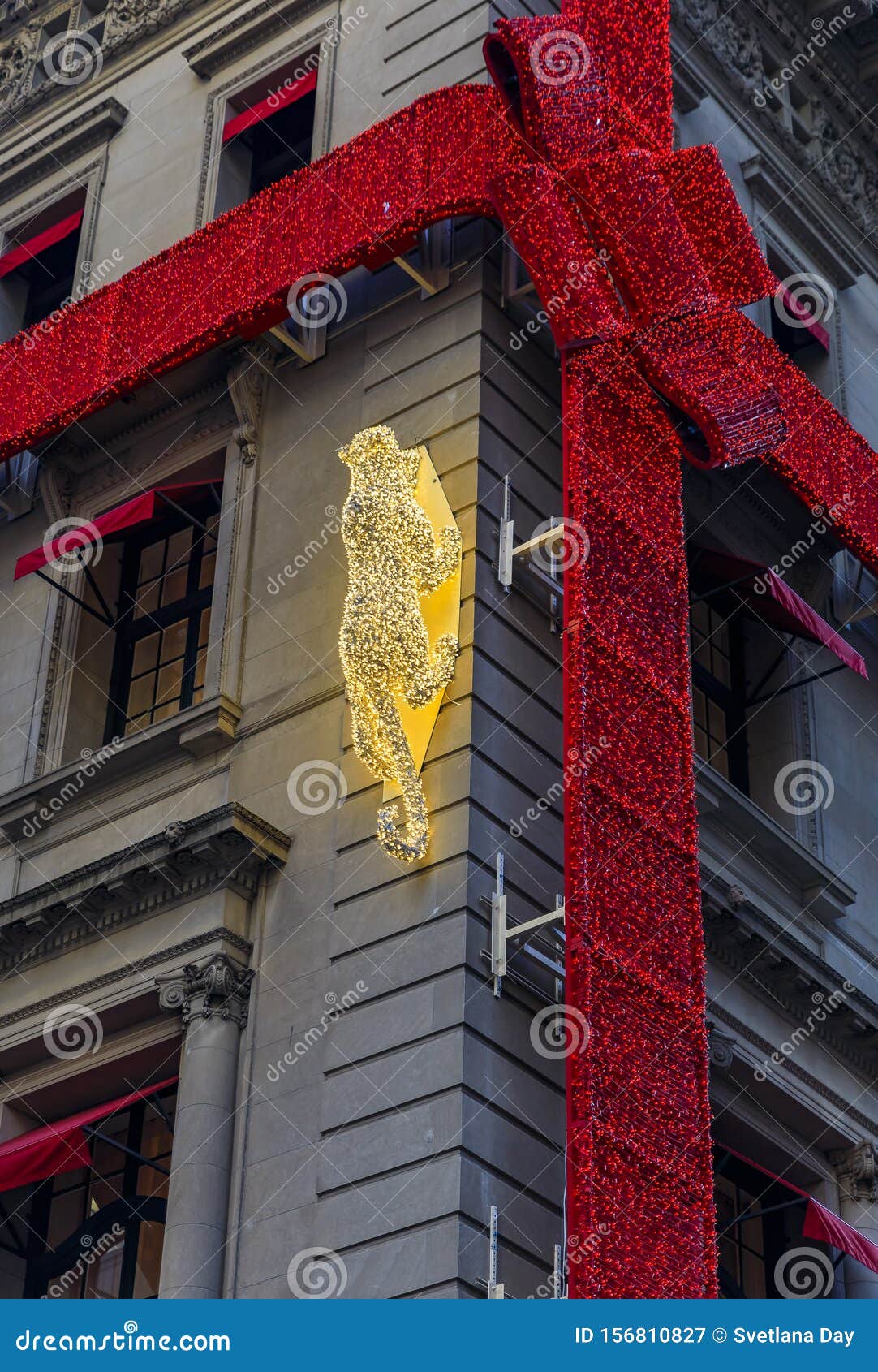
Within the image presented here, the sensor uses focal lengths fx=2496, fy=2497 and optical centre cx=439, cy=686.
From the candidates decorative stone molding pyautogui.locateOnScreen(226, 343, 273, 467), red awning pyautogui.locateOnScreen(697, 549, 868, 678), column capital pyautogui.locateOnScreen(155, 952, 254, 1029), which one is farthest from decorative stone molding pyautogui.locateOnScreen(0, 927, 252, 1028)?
red awning pyautogui.locateOnScreen(697, 549, 868, 678)

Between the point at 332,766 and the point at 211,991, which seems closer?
the point at 211,991

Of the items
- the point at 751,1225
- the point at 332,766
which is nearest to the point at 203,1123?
the point at 332,766

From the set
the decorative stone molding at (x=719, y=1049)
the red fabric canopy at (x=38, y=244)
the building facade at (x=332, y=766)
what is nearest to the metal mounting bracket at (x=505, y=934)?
the building facade at (x=332, y=766)

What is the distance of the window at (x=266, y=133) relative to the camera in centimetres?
3366

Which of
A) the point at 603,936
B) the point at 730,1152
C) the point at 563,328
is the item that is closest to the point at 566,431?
the point at 563,328

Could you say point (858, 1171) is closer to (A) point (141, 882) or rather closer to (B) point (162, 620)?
(A) point (141, 882)

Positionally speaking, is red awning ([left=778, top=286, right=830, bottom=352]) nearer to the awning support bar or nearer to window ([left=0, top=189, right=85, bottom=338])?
window ([left=0, top=189, right=85, bottom=338])

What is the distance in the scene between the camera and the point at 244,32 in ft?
113

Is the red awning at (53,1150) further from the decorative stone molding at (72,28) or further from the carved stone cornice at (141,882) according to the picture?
the decorative stone molding at (72,28)

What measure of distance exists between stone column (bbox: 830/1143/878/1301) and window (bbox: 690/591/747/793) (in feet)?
16.1

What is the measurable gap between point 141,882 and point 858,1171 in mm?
9310

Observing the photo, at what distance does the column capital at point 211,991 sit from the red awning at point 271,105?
13061 mm

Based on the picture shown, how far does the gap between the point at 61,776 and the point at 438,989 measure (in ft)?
23.5

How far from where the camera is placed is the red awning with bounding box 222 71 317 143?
3344 cm
